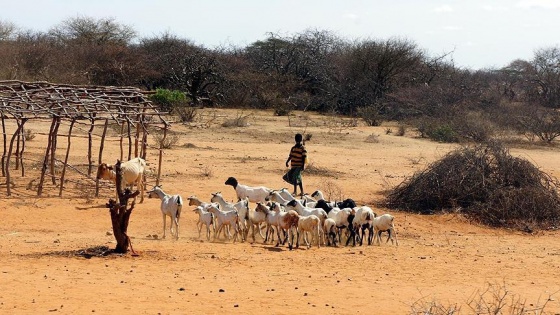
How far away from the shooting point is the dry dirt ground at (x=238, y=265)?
8875 mm

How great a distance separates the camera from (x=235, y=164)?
2223 cm

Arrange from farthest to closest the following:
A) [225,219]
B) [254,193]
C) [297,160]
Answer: [297,160] → [254,193] → [225,219]

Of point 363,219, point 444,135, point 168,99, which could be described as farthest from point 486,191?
point 168,99

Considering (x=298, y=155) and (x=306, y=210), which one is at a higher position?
(x=298, y=155)

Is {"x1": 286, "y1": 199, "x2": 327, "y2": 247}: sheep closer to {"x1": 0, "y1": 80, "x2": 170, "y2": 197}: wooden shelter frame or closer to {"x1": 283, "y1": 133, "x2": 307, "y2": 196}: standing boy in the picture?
{"x1": 283, "y1": 133, "x2": 307, "y2": 196}: standing boy

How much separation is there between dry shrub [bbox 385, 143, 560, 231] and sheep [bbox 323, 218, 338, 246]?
14.6 ft

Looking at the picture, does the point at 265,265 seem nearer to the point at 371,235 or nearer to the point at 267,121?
the point at 371,235

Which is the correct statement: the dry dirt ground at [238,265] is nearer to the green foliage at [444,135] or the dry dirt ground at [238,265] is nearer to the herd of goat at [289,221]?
the herd of goat at [289,221]

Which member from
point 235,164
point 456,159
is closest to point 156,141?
point 235,164

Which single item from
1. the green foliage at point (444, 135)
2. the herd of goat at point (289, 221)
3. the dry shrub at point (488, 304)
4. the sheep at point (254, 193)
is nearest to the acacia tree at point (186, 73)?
the green foliage at point (444, 135)

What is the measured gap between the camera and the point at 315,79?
1841 inches

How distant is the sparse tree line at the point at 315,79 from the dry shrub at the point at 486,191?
14158 millimetres

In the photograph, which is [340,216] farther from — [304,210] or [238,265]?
[238,265]

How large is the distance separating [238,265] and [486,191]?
767cm
